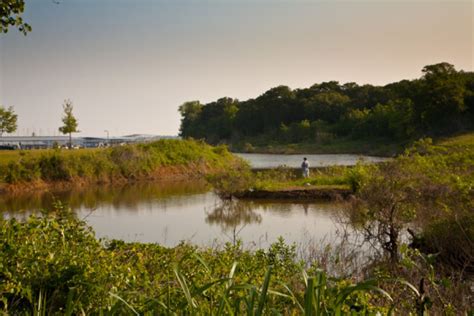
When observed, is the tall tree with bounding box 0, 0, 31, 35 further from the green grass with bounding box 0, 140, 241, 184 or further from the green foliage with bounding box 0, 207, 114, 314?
the green grass with bounding box 0, 140, 241, 184

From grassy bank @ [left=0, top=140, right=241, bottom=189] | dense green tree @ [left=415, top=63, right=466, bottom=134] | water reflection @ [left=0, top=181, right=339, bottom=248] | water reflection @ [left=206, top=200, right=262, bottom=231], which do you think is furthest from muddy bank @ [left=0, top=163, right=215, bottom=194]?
dense green tree @ [left=415, top=63, right=466, bottom=134]

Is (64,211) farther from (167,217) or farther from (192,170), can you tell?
(192,170)

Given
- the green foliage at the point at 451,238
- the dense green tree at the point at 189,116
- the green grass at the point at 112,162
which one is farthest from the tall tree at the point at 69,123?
the dense green tree at the point at 189,116

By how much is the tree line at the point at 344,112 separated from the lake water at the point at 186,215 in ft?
153

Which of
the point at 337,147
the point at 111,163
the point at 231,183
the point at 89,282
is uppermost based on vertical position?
the point at 337,147

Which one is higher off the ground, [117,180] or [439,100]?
[439,100]

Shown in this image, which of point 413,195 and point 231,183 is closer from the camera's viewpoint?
point 413,195

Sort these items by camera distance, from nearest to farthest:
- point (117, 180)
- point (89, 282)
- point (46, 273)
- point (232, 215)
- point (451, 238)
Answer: point (89, 282), point (46, 273), point (451, 238), point (232, 215), point (117, 180)

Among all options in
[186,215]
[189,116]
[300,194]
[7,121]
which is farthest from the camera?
[189,116]

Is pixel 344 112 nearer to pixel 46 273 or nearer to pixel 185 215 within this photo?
pixel 185 215

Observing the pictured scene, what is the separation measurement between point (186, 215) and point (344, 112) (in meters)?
76.3

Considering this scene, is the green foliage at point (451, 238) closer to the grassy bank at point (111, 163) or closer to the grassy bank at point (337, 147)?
the grassy bank at point (111, 163)

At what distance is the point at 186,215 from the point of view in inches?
741

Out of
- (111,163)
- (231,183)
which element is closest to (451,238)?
(231,183)
